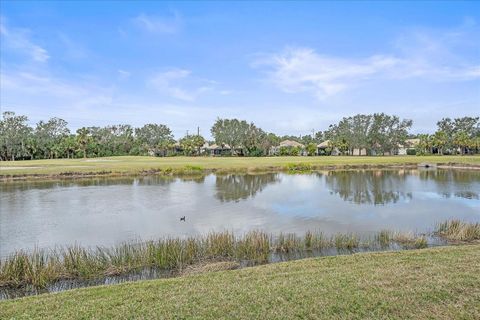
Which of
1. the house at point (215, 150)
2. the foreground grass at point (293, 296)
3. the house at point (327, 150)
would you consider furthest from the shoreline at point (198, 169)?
the house at point (215, 150)

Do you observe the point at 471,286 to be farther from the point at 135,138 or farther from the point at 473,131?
the point at 473,131

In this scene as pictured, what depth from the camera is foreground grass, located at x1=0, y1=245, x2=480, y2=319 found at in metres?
6.12

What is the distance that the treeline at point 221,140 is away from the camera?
88.5 meters

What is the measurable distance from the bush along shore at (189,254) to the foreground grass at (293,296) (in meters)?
2.67

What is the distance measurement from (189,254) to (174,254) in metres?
0.53

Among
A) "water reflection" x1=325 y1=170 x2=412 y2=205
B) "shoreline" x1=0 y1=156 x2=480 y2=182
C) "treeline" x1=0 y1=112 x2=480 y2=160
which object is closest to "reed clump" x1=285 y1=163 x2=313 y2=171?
"shoreline" x1=0 y1=156 x2=480 y2=182

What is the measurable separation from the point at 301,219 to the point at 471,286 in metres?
12.5

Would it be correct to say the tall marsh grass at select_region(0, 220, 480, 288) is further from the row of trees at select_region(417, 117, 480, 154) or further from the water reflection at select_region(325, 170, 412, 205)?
the row of trees at select_region(417, 117, 480, 154)

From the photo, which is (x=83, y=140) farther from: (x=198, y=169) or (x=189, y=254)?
(x=189, y=254)

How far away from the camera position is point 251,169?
176ft

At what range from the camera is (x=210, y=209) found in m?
23.1

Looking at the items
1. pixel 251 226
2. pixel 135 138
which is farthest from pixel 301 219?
pixel 135 138

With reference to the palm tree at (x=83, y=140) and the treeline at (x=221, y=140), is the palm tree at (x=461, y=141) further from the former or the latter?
the palm tree at (x=83, y=140)

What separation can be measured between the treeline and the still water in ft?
188
